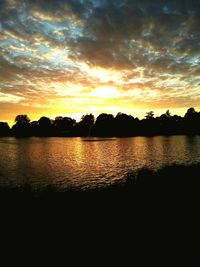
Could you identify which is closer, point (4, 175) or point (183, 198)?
point (183, 198)

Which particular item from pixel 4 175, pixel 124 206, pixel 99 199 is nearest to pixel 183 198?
pixel 124 206

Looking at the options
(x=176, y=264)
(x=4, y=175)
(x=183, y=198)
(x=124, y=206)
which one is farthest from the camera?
(x=4, y=175)

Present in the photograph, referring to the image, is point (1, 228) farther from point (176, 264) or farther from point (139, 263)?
point (176, 264)

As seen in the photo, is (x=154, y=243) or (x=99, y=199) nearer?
(x=154, y=243)

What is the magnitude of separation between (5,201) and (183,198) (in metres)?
13.8

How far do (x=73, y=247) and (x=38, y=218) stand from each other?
399cm

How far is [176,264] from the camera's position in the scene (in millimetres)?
9062

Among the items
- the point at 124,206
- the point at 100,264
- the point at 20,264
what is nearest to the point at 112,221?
the point at 124,206

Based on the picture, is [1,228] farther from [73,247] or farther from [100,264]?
[100,264]

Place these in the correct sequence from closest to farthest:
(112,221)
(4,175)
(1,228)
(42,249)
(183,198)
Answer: (42,249), (1,228), (112,221), (183,198), (4,175)

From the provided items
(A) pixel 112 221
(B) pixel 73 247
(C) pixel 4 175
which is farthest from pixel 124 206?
(C) pixel 4 175

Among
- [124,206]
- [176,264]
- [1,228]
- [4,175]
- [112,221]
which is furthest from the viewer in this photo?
[4,175]

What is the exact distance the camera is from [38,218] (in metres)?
13.6

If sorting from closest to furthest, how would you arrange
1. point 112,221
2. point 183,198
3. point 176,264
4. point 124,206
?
point 176,264 < point 112,221 < point 124,206 < point 183,198
